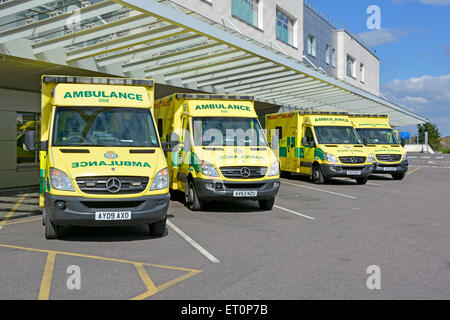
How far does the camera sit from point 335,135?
17781 mm

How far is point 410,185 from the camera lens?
17828 millimetres

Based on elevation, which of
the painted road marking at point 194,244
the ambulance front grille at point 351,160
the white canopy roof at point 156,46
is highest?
the white canopy roof at point 156,46

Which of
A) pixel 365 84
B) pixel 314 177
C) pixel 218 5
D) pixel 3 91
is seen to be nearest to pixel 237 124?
pixel 314 177

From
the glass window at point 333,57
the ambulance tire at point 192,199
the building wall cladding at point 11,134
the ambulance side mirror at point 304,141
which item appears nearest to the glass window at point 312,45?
the glass window at point 333,57

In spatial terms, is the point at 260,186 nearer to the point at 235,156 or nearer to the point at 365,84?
the point at 235,156

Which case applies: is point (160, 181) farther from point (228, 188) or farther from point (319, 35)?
point (319, 35)

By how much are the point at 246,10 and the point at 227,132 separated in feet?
54.4

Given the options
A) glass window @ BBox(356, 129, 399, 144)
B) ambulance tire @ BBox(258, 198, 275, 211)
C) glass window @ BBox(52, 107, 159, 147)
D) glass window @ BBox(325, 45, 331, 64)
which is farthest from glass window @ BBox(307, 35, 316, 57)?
glass window @ BBox(52, 107, 159, 147)

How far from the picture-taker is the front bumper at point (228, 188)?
1034 cm

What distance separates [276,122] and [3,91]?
34.8ft

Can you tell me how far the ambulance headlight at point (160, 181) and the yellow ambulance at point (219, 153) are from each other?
156cm

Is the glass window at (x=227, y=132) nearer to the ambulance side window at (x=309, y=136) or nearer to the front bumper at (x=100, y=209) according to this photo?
the front bumper at (x=100, y=209)

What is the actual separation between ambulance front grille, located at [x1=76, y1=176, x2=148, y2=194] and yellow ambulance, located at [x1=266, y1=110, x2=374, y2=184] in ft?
32.0

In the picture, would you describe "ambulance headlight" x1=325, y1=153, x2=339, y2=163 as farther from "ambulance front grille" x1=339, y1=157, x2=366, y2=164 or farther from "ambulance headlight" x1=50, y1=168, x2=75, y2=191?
"ambulance headlight" x1=50, y1=168, x2=75, y2=191
